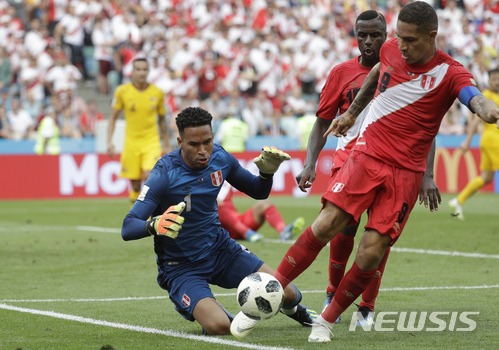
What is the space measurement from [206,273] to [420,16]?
2414mm

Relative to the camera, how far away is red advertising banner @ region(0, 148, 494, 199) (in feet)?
63.6

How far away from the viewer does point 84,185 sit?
1988 cm

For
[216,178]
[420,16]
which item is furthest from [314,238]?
[420,16]

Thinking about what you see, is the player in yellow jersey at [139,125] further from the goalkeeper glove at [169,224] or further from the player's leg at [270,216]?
the goalkeeper glove at [169,224]

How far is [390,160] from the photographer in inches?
212

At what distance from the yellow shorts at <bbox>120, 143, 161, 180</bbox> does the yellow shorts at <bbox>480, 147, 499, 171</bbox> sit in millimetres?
5732

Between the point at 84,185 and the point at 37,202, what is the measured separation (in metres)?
1.27

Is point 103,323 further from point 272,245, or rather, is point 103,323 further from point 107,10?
point 107,10

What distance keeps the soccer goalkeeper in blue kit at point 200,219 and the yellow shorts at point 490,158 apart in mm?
8595

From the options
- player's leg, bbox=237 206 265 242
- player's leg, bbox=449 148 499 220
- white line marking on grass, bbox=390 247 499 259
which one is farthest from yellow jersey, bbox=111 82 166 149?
player's leg, bbox=449 148 499 220

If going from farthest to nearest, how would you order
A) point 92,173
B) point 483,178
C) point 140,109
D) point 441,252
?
point 92,173 → point 483,178 → point 140,109 → point 441,252

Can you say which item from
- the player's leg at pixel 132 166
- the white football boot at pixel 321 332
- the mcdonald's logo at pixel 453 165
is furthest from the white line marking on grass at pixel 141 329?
the mcdonald's logo at pixel 453 165

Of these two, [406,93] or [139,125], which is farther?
[139,125]

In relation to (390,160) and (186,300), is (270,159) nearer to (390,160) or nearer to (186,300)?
(390,160)
